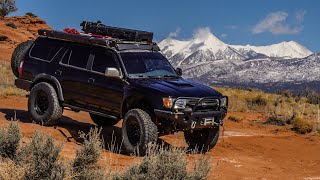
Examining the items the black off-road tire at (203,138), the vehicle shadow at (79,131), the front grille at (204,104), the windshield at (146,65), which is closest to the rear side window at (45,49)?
the vehicle shadow at (79,131)

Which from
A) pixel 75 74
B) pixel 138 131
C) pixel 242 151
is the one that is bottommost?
pixel 242 151

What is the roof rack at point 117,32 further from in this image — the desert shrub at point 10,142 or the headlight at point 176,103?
the desert shrub at point 10,142

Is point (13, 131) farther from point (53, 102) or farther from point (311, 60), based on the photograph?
point (311, 60)

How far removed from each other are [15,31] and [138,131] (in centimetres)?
4871

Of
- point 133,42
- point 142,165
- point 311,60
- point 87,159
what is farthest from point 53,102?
point 311,60

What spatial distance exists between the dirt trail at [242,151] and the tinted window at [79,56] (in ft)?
5.13

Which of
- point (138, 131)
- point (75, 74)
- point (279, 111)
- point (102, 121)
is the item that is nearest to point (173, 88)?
point (138, 131)

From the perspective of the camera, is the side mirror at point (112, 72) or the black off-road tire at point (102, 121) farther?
the black off-road tire at point (102, 121)

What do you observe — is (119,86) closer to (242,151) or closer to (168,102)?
(168,102)

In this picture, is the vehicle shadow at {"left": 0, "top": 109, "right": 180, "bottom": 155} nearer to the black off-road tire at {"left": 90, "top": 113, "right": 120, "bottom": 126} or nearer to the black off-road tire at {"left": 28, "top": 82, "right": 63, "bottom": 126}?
the black off-road tire at {"left": 90, "top": 113, "right": 120, "bottom": 126}

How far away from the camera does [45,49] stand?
39.9 ft

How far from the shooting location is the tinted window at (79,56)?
36.7ft

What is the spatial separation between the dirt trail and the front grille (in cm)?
103

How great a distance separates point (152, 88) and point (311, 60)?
612 ft
